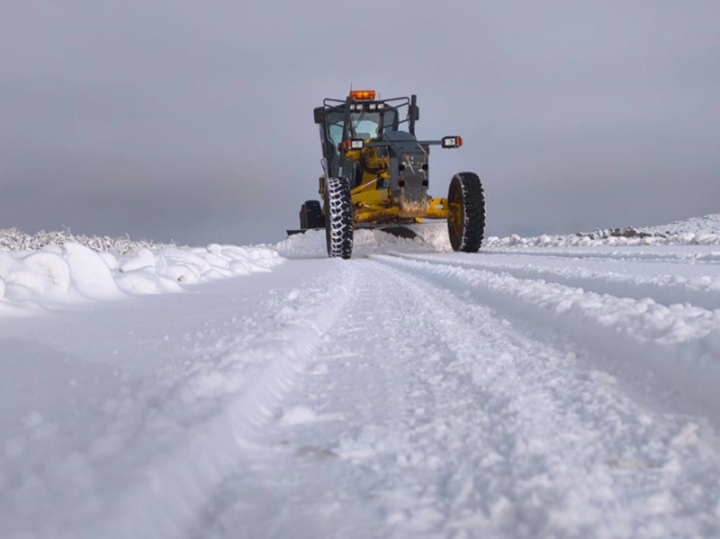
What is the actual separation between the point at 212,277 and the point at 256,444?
187 inches

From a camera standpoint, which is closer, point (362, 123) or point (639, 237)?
point (639, 237)

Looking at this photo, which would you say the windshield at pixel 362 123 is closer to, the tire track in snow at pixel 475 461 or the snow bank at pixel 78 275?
the snow bank at pixel 78 275

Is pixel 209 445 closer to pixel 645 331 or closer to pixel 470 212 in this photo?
pixel 645 331

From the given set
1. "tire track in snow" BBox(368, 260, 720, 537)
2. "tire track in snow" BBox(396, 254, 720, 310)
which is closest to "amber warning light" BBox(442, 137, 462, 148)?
"tire track in snow" BBox(396, 254, 720, 310)

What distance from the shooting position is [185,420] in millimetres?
1260

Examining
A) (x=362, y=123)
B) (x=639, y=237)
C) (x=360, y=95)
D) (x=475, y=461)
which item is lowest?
(x=475, y=461)

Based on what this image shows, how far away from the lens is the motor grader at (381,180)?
9.83 meters

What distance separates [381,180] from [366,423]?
1025cm

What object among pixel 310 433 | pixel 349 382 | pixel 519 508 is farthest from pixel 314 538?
pixel 349 382

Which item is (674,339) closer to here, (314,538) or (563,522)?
(563,522)

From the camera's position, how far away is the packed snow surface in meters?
0.94

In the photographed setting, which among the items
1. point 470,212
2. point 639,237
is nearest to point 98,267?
point 470,212

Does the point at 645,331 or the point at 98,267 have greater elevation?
the point at 98,267

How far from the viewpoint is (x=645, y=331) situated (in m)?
2.03
